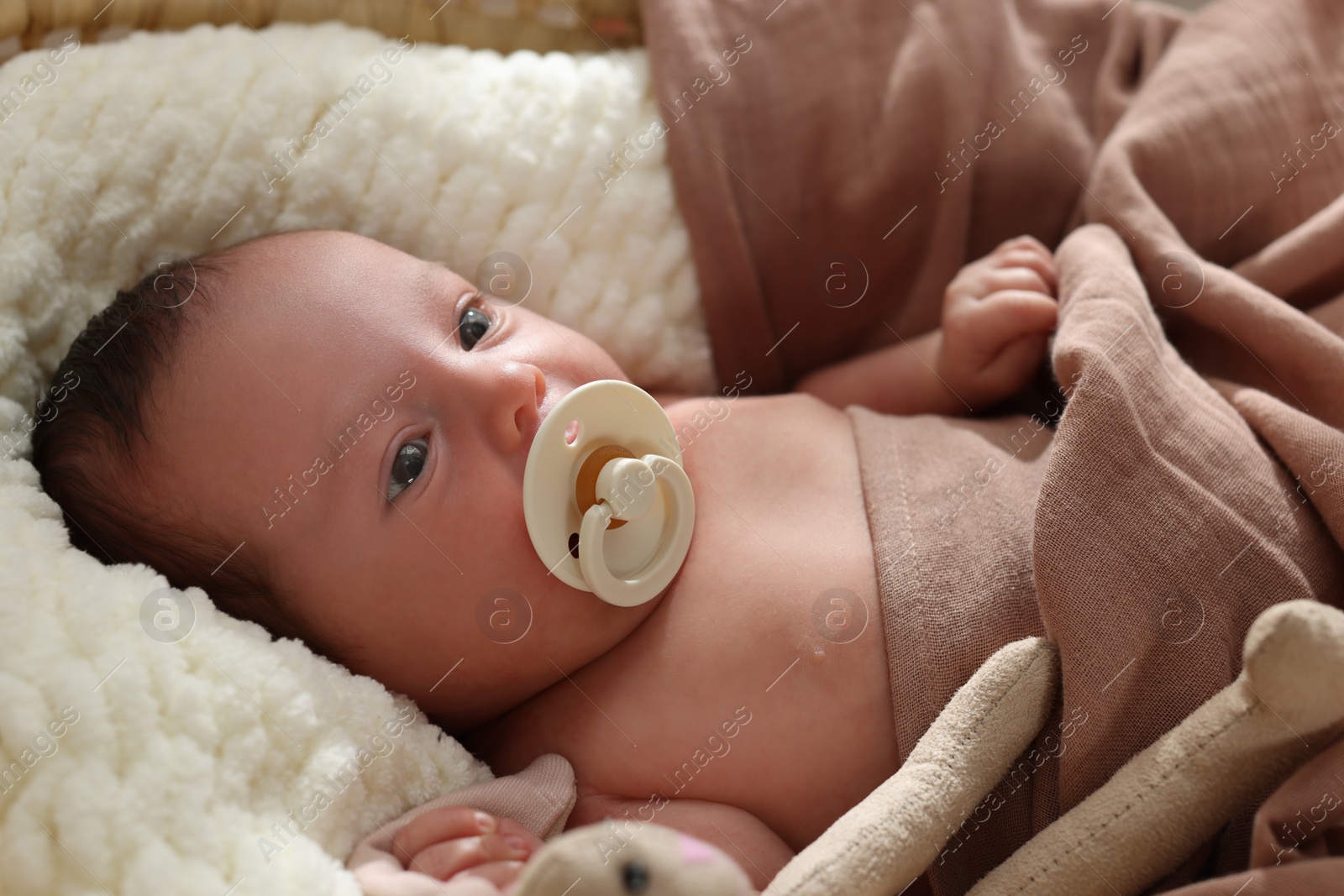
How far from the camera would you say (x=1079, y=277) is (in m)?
1.01

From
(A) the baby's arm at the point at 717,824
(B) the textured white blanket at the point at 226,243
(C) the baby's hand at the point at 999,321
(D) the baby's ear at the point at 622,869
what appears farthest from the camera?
(C) the baby's hand at the point at 999,321

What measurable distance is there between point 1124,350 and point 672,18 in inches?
25.5

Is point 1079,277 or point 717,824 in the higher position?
point 1079,277

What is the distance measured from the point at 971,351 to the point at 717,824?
56 cm

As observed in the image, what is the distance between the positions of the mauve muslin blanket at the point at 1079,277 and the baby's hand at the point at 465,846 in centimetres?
34

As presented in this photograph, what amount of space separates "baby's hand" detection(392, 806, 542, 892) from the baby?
0.12 metres

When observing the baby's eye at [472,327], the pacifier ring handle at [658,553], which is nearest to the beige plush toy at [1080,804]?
the pacifier ring handle at [658,553]

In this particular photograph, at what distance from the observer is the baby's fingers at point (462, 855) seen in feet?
2.60

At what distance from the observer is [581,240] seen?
1170 millimetres

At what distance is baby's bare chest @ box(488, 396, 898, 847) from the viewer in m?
0.90

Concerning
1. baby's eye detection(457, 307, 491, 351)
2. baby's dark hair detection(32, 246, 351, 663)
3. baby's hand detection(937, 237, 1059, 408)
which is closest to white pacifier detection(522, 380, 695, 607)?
baby's eye detection(457, 307, 491, 351)

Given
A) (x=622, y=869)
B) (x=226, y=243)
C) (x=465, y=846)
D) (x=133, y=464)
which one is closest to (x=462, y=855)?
(x=465, y=846)

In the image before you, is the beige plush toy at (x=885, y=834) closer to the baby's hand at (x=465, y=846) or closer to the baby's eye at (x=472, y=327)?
the baby's hand at (x=465, y=846)

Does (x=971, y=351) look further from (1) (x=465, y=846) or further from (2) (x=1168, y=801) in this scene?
(1) (x=465, y=846)
